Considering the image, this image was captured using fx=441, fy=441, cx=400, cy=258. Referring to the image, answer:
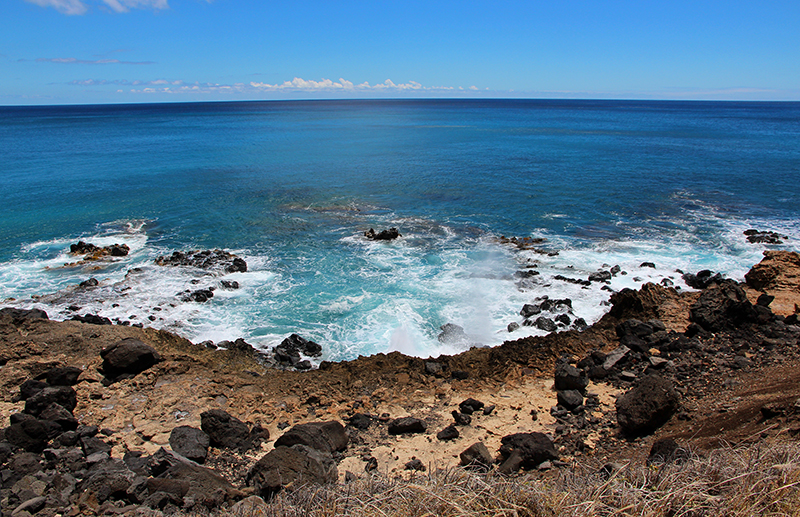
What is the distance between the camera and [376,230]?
2797cm

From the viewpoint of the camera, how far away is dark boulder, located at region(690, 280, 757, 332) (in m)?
13.6

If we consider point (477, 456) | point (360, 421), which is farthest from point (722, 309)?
point (360, 421)

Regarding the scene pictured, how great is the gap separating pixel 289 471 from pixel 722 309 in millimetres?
13987

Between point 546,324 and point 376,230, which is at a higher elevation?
point 376,230

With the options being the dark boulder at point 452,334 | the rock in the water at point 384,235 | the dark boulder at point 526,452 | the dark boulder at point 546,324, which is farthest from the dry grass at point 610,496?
the rock in the water at point 384,235

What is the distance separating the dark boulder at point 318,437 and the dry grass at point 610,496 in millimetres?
3116

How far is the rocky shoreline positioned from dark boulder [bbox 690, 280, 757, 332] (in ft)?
0.18

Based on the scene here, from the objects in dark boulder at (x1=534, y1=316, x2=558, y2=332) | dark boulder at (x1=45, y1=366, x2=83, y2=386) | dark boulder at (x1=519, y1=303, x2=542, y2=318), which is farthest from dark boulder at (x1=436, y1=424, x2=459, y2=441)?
dark boulder at (x1=45, y1=366, x2=83, y2=386)

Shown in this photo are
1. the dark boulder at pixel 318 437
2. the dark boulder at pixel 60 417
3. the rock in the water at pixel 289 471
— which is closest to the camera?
the rock in the water at pixel 289 471

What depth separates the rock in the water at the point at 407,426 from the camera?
32.6 ft

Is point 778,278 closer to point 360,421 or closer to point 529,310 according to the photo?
point 529,310

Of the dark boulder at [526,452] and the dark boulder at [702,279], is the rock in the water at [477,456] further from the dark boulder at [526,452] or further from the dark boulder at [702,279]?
the dark boulder at [702,279]

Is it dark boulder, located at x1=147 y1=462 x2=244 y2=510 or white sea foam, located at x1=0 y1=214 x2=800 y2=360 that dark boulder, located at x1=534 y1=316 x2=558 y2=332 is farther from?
dark boulder, located at x1=147 y1=462 x2=244 y2=510

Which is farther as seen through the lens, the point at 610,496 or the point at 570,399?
the point at 570,399
